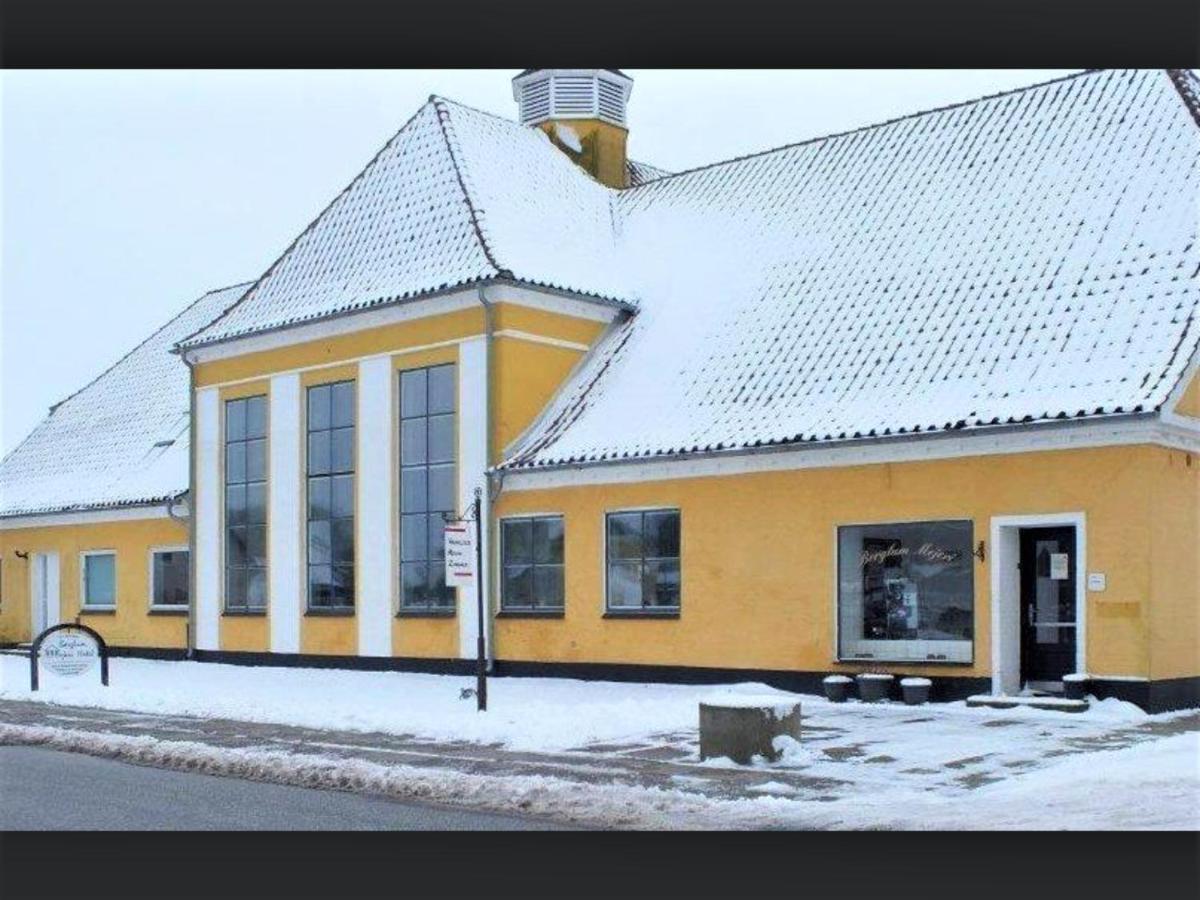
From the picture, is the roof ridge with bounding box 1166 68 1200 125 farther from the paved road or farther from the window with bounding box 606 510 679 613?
the paved road

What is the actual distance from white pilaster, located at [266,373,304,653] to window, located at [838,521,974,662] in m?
11.3

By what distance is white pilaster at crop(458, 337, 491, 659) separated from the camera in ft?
84.0

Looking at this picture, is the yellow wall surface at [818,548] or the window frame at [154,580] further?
the window frame at [154,580]

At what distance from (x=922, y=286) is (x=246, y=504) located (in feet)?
44.5

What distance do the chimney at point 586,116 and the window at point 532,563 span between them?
10327 millimetres

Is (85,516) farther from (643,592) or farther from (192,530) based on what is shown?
(643,592)

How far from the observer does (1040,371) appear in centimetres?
2006

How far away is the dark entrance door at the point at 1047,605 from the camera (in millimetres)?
19578

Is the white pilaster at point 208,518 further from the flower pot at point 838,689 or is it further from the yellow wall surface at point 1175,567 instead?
the yellow wall surface at point 1175,567

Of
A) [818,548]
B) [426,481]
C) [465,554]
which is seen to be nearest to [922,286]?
[818,548]

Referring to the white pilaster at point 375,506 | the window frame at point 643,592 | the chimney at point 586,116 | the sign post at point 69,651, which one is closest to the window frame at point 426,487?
the white pilaster at point 375,506

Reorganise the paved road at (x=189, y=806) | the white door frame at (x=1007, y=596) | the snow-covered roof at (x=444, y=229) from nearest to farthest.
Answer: the paved road at (x=189, y=806), the white door frame at (x=1007, y=596), the snow-covered roof at (x=444, y=229)

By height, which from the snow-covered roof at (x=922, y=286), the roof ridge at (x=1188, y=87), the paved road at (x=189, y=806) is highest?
the roof ridge at (x=1188, y=87)

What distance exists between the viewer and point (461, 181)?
2841 cm
